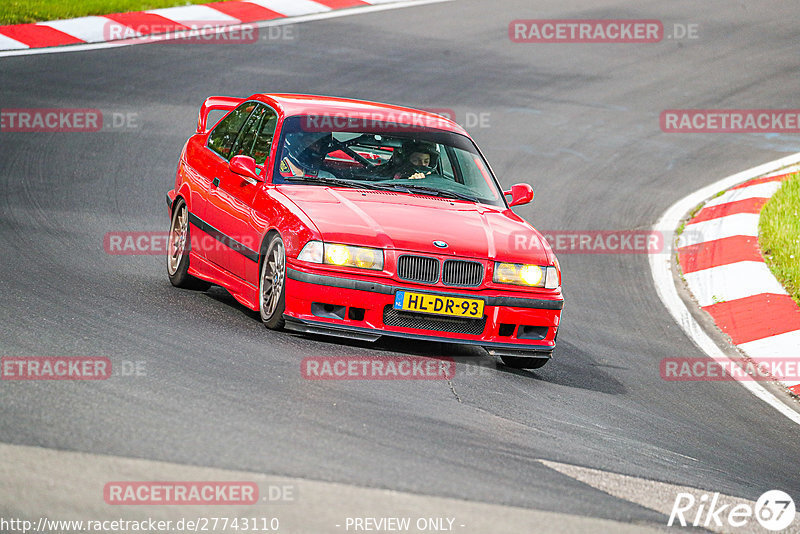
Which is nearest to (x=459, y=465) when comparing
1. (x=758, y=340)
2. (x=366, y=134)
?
(x=366, y=134)

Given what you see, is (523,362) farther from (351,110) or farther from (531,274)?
(351,110)

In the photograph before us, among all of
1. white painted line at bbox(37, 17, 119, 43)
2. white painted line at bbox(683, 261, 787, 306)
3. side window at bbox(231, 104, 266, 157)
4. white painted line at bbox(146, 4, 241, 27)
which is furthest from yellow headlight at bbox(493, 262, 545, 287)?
white painted line at bbox(146, 4, 241, 27)

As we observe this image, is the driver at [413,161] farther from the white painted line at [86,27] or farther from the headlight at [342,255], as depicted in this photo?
the white painted line at [86,27]

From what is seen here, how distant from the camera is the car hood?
23.7 ft

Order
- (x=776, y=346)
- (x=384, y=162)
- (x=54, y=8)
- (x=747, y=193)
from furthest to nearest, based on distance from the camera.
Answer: (x=54, y=8) → (x=747, y=193) → (x=776, y=346) → (x=384, y=162)

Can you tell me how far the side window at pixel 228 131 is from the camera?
9.05 m

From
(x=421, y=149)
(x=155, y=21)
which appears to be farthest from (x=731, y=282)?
(x=155, y=21)

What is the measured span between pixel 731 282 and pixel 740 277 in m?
0.12

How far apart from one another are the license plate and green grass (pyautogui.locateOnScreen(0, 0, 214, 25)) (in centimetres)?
1234

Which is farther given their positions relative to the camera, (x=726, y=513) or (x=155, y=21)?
(x=155, y=21)

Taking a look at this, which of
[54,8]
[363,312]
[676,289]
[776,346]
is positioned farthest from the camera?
[54,8]

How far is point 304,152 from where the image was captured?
820 cm

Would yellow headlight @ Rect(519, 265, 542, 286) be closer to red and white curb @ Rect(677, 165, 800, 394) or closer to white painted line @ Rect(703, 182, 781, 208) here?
red and white curb @ Rect(677, 165, 800, 394)

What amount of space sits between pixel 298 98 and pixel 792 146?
30.9ft
